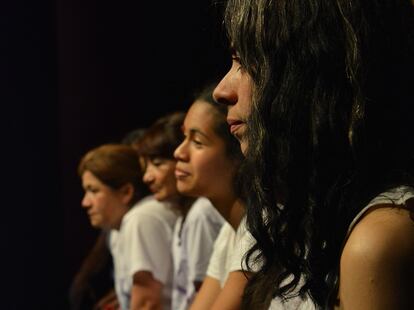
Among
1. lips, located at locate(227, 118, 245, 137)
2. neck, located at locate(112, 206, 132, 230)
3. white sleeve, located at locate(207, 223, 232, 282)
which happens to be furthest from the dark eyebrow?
neck, located at locate(112, 206, 132, 230)

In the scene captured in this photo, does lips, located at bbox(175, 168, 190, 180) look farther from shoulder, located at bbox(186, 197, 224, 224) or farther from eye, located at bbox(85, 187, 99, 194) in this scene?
eye, located at bbox(85, 187, 99, 194)

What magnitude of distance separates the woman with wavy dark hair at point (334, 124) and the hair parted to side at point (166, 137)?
6.79 feet

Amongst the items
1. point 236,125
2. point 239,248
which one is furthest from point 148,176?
point 236,125

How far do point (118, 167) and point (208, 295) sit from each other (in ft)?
4.75

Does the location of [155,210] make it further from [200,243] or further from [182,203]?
[200,243]

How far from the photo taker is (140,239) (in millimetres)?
3148

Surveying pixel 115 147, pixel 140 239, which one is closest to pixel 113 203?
pixel 115 147

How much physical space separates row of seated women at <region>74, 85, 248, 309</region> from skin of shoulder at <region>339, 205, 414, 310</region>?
105 centimetres

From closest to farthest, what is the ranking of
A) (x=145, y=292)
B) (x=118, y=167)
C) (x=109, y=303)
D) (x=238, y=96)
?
(x=238, y=96)
(x=145, y=292)
(x=118, y=167)
(x=109, y=303)

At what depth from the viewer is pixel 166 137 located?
125 inches

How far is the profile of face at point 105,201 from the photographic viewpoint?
3580 mm

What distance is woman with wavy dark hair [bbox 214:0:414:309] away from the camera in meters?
1.03

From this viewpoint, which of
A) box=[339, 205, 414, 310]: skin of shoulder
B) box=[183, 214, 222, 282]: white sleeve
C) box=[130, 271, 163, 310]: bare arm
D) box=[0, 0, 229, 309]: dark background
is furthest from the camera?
box=[0, 0, 229, 309]: dark background

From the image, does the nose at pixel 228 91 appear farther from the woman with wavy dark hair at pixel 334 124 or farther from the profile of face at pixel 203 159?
the profile of face at pixel 203 159
